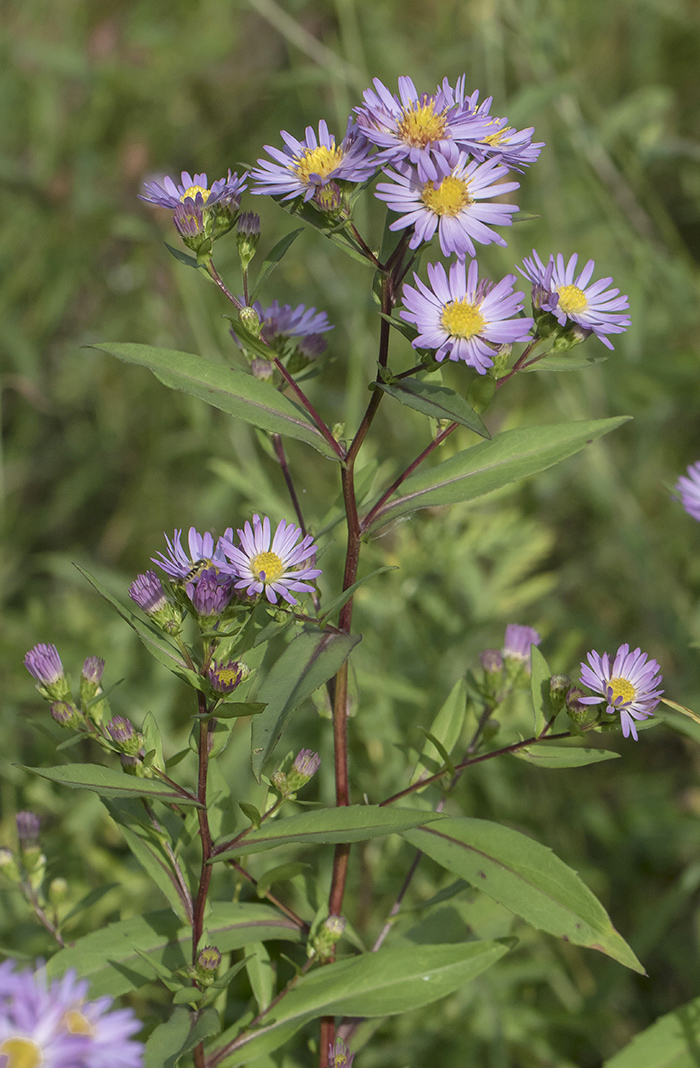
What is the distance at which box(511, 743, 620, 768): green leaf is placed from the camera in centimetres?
84

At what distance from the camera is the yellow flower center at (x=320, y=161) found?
0.80 metres

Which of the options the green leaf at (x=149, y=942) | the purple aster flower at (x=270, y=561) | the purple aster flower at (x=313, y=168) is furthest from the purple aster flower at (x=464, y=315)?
the green leaf at (x=149, y=942)

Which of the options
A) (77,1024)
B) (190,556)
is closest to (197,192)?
(190,556)

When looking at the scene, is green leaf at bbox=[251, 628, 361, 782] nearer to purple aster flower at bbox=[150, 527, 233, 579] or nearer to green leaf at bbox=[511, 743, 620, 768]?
purple aster flower at bbox=[150, 527, 233, 579]

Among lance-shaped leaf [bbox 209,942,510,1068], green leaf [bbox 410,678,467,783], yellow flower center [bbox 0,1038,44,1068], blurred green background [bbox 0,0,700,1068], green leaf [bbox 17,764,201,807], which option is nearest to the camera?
yellow flower center [bbox 0,1038,44,1068]

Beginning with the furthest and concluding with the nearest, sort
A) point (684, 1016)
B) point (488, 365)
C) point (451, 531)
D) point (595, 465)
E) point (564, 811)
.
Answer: point (595, 465)
point (564, 811)
point (451, 531)
point (684, 1016)
point (488, 365)

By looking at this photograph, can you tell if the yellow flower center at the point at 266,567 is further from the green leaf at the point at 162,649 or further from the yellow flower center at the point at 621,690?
the yellow flower center at the point at 621,690

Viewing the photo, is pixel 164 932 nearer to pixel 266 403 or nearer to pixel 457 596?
pixel 266 403

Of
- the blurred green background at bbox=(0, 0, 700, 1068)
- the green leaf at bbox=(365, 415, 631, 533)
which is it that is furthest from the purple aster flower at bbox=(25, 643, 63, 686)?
the green leaf at bbox=(365, 415, 631, 533)

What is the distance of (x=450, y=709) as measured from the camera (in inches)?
38.5

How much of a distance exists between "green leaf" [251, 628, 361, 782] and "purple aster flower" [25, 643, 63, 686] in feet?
0.67

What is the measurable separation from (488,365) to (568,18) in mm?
1963

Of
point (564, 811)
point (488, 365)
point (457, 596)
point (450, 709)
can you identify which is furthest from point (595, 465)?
point (488, 365)

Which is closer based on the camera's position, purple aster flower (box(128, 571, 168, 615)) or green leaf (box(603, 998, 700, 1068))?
purple aster flower (box(128, 571, 168, 615))
